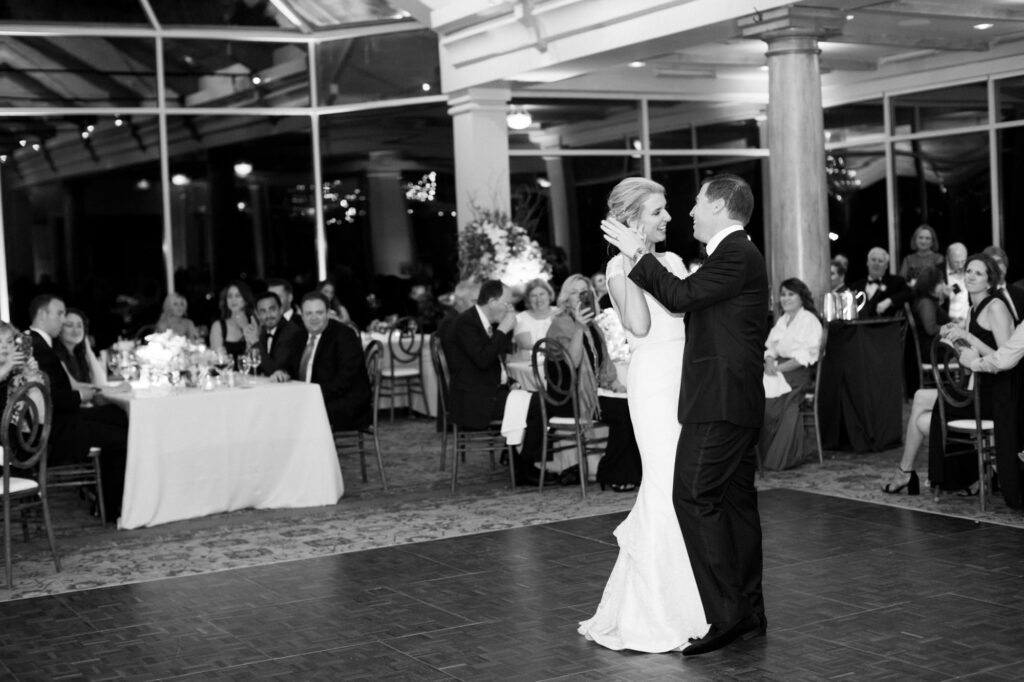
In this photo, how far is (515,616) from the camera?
17.7ft

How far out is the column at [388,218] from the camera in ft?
50.7

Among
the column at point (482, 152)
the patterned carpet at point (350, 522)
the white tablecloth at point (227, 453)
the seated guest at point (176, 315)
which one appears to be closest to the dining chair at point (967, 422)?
the patterned carpet at point (350, 522)

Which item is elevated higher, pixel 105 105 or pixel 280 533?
pixel 105 105

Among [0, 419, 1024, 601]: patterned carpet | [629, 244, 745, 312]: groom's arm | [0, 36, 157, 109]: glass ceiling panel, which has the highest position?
[0, 36, 157, 109]: glass ceiling panel

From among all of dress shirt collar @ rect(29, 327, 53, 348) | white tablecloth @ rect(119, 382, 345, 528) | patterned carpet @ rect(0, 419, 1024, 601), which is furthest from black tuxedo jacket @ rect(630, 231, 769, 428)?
dress shirt collar @ rect(29, 327, 53, 348)

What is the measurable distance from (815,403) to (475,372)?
7.97 ft

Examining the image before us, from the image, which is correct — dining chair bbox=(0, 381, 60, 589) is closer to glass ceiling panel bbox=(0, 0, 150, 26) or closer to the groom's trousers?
the groom's trousers

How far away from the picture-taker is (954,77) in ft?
49.9

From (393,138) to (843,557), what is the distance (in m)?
10.3

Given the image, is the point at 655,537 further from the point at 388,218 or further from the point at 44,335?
the point at 388,218

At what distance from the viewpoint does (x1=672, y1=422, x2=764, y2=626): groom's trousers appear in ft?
15.3

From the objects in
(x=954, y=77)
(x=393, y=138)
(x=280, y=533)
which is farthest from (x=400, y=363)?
(x=954, y=77)

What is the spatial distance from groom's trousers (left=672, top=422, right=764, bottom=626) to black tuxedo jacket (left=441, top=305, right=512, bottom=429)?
4.22 metres

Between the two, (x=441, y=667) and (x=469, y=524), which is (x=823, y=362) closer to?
(x=469, y=524)
